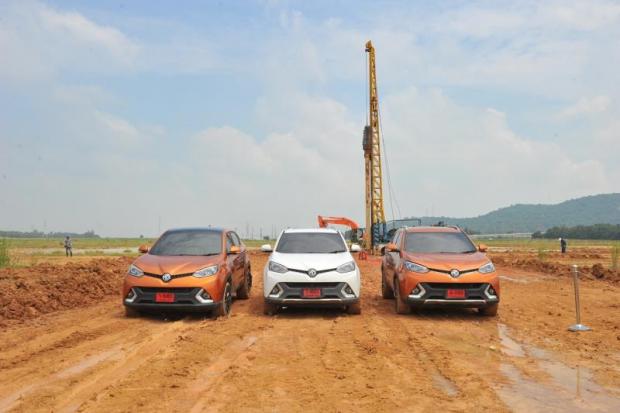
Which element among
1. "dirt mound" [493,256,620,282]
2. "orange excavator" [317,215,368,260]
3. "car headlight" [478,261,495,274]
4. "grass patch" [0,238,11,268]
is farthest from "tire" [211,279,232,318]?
"orange excavator" [317,215,368,260]

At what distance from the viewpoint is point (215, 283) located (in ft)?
34.7

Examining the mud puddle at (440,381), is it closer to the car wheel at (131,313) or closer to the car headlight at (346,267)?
the car headlight at (346,267)

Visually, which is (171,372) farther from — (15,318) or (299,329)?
(15,318)

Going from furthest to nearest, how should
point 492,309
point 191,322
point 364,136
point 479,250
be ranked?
point 364,136 → point 479,250 → point 492,309 → point 191,322

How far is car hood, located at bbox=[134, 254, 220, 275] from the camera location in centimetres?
1052

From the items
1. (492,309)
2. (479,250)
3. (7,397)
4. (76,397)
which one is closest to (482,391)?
(76,397)

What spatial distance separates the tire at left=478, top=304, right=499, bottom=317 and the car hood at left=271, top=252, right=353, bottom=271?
2772 mm

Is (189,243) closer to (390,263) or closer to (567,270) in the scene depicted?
(390,263)

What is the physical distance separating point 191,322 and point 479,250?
599cm

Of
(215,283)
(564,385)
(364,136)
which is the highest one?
(364,136)

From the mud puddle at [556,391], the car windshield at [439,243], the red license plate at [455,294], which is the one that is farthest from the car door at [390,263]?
the mud puddle at [556,391]

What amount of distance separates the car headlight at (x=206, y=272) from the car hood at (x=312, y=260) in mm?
1202

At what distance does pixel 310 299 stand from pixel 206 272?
6.44 feet

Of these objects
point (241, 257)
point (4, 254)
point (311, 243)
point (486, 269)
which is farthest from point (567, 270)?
point (4, 254)
